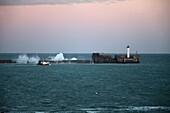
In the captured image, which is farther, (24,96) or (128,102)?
(24,96)

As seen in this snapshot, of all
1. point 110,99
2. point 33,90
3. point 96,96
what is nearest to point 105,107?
point 110,99

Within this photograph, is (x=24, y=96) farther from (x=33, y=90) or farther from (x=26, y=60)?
(x=26, y=60)

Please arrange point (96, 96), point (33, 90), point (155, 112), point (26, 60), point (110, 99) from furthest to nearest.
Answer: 1. point (26, 60)
2. point (33, 90)
3. point (96, 96)
4. point (110, 99)
5. point (155, 112)

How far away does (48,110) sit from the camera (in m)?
17.4

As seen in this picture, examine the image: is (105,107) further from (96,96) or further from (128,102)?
(96,96)

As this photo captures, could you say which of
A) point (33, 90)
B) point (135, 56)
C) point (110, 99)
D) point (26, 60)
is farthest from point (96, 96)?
point (26, 60)

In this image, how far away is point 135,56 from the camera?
64000 millimetres

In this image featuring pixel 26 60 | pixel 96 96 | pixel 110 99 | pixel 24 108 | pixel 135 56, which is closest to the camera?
pixel 24 108

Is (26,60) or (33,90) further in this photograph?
(26,60)

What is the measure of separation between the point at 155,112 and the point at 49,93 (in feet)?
30.5

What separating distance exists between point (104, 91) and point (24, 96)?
17.7ft

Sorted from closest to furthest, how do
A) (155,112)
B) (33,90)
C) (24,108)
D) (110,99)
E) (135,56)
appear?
1. (155,112)
2. (24,108)
3. (110,99)
4. (33,90)
5. (135,56)

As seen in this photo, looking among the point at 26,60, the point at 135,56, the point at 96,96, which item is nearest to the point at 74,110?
the point at 96,96

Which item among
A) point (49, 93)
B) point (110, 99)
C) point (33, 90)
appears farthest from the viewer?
point (33, 90)
